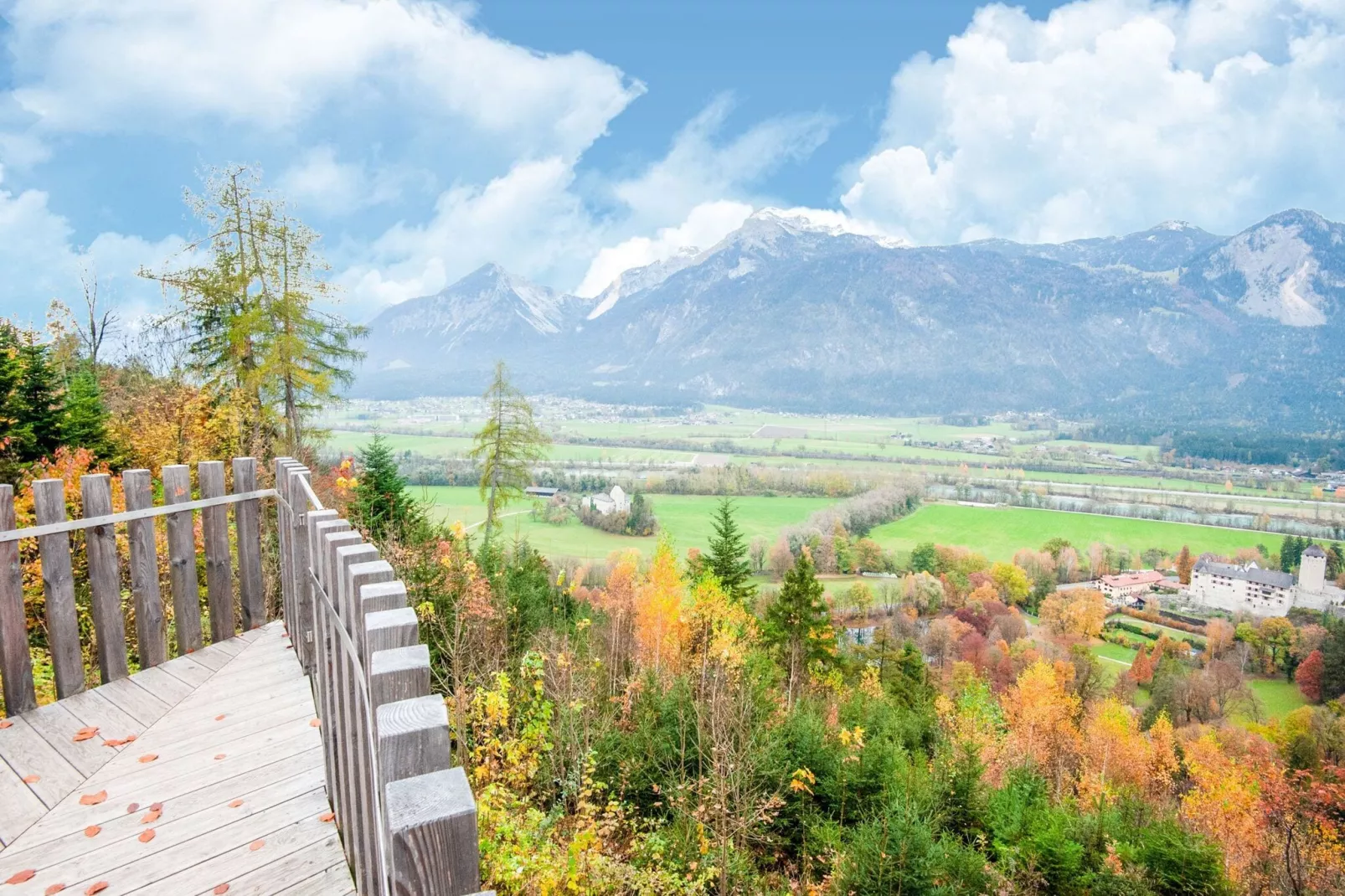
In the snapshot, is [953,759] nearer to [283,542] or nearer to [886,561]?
[283,542]

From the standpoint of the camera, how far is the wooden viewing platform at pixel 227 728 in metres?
1.23

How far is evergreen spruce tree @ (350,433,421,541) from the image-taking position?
10711 mm

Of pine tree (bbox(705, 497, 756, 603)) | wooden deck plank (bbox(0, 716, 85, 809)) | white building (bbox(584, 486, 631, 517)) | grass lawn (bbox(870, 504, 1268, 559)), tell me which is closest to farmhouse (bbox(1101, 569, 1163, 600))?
grass lawn (bbox(870, 504, 1268, 559))

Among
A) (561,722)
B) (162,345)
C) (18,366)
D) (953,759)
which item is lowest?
(953,759)

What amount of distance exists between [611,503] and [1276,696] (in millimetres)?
48400

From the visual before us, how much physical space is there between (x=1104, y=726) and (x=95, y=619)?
118ft

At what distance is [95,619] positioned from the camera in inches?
136

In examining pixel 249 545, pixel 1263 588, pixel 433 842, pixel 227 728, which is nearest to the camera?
pixel 433 842

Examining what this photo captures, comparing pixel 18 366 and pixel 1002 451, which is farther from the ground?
pixel 18 366

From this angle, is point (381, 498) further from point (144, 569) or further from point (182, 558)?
point (144, 569)

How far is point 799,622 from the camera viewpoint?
75.7 ft

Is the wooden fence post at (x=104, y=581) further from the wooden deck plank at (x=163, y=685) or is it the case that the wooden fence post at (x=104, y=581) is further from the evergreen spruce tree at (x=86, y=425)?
the evergreen spruce tree at (x=86, y=425)

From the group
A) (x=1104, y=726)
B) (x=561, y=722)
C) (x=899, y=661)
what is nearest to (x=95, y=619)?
(x=561, y=722)

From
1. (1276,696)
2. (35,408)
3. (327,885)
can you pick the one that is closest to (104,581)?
(327,885)
